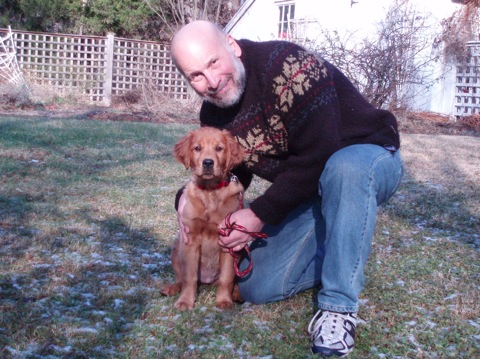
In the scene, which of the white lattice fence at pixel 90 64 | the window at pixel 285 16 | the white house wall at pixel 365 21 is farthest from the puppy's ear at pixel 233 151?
the window at pixel 285 16

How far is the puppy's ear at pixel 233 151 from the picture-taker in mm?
2969

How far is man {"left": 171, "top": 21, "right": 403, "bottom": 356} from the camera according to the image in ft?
7.91

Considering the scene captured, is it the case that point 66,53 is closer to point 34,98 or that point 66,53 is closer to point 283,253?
point 34,98

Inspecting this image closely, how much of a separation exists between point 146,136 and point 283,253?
6591 mm

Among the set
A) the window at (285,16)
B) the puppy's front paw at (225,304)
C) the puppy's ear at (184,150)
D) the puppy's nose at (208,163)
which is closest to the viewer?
the puppy's front paw at (225,304)

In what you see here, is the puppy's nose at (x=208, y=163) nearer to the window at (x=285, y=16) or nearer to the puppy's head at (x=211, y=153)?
the puppy's head at (x=211, y=153)

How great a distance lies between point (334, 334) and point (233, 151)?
1.08 metres

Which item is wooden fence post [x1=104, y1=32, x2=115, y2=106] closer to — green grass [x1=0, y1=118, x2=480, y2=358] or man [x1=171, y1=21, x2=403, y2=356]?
green grass [x1=0, y1=118, x2=480, y2=358]

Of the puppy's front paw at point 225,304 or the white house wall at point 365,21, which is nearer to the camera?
the puppy's front paw at point 225,304

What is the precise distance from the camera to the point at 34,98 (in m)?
14.0

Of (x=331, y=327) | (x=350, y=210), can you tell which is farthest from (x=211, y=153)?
(x=331, y=327)

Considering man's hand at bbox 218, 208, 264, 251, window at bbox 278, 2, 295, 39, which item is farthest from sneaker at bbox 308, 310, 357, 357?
window at bbox 278, 2, 295, 39

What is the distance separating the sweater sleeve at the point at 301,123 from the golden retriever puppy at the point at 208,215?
40 centimetres

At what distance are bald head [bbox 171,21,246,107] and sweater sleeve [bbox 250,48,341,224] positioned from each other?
20cm
